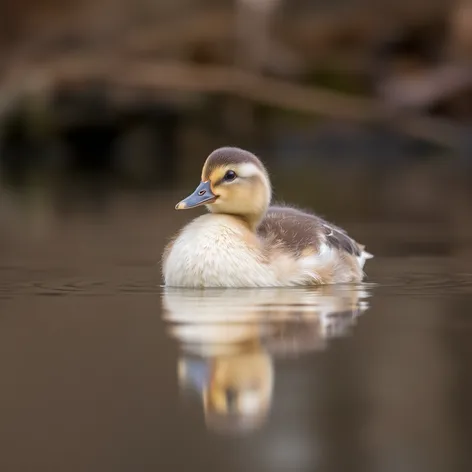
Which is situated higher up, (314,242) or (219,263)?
(314,242)

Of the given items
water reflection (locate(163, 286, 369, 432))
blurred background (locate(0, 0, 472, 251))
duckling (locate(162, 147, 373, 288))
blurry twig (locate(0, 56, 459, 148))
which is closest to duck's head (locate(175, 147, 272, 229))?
duckling (locate(162, 147, 373, 288))

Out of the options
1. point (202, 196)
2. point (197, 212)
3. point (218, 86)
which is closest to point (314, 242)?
point (202, 196)

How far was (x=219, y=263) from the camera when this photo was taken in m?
6.67

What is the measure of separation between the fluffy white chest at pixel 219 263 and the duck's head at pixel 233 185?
229 millimetres

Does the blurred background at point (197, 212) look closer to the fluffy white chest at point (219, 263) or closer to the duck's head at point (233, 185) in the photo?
the fluffy white chest at point (219, 263)

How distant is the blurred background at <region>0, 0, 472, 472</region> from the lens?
3795mm

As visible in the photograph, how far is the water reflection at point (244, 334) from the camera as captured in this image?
13.4 ft

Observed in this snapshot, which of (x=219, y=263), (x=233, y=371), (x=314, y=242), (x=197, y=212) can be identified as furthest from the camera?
(x=197, y=212)

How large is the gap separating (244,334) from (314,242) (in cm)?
184

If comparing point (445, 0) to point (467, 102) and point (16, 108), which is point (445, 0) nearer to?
point (467, 102)

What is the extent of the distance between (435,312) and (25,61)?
15.9m

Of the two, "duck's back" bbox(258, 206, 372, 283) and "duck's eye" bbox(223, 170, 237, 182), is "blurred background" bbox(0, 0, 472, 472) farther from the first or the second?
"duck's eye" bbox(223, 170, 237, 182)

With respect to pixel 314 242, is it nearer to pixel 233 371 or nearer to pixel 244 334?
pixel 244 334

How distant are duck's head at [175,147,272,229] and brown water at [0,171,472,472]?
52 centimetres
